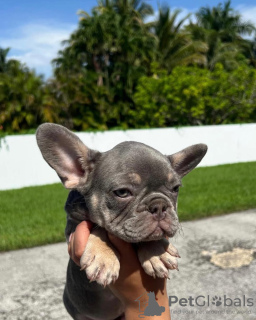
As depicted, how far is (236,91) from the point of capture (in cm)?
2498

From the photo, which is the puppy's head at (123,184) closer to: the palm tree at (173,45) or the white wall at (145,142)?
the white wall at (145,142)

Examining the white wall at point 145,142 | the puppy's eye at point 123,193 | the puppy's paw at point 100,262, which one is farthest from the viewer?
the white wall at point 145,142

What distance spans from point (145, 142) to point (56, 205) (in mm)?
9742

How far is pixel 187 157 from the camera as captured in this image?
282 cm

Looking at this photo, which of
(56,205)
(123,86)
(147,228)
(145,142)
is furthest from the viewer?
(123,86)

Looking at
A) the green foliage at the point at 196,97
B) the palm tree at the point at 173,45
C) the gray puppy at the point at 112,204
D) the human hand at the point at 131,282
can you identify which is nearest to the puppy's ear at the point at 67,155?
the gray puppy at the point at 112,204

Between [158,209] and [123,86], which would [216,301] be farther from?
[123,86]

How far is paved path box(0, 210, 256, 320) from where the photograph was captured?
420cm

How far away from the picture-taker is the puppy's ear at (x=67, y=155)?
254 centimetres

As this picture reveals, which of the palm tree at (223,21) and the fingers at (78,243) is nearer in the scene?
the fingers at (78,243)
